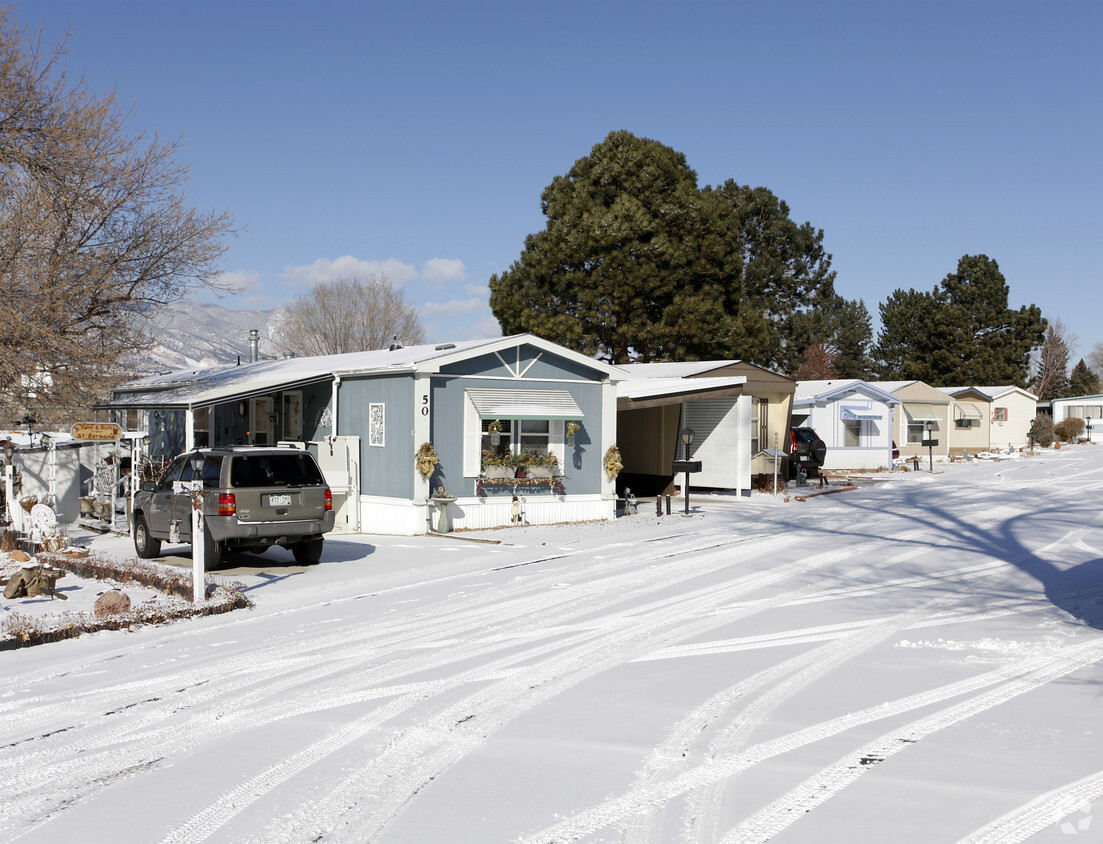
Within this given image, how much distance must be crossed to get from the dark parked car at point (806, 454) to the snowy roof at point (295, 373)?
10190 millimetres

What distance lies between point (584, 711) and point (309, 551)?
7889 mm

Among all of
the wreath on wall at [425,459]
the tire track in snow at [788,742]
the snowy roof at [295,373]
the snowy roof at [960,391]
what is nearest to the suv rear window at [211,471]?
the snowy roof at [295,373]

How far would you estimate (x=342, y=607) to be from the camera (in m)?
10.6

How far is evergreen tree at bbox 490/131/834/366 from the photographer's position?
38656 millimetres

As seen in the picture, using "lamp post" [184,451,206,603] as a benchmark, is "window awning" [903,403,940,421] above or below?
above

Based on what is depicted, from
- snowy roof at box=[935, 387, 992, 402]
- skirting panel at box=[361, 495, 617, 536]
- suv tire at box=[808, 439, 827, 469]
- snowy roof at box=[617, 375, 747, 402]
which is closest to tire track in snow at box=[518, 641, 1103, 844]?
skirting panel at box=[361, 495, 617, 536]

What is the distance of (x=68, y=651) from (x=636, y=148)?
116 ft

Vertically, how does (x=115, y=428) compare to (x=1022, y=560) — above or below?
above

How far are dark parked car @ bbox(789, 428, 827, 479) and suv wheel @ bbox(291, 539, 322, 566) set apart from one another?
683 inches

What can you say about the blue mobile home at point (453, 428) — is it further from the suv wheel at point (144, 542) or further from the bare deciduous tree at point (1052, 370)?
the bare deciduous tree at point (1052, 370)

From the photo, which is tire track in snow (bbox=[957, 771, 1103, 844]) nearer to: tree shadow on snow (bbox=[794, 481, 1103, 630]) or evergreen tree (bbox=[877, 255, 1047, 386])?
tree shadow on snow (bbox=[794, 481, 1103, 630])

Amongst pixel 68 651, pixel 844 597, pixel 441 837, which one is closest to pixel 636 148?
pixel 844 597

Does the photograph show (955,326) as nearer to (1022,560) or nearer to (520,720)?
(1022,560)

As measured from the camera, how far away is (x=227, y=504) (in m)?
12.3
